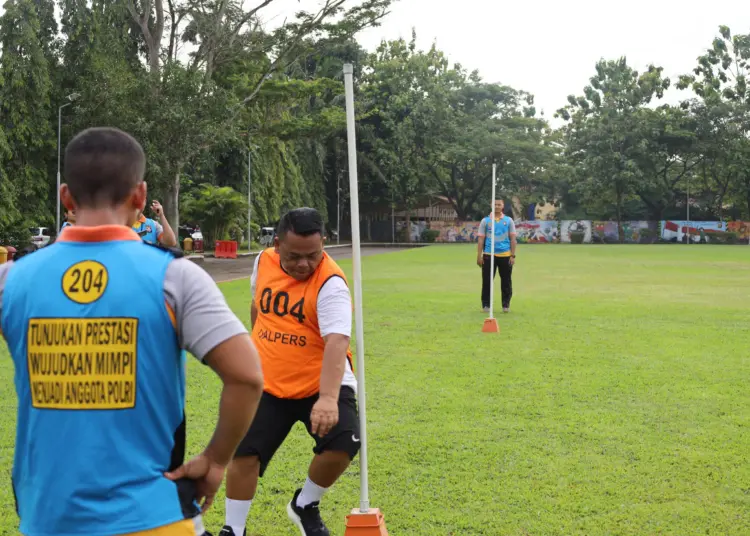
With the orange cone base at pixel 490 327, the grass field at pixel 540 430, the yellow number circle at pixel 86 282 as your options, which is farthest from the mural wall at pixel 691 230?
the yellow number circle at pixel 86 282

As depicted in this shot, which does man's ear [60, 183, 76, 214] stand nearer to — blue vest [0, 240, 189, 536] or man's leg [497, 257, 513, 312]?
blue vest [0, 240, 189, 536]

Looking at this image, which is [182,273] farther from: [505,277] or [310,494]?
[505,277]

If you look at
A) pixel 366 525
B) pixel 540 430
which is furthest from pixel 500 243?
pixel 366 525

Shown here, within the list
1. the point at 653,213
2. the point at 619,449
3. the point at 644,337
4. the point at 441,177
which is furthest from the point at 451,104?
the point at 619,449

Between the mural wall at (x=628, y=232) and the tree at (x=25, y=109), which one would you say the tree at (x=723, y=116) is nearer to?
the mural wall at (x=628, y=232)

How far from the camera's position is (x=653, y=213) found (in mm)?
69500

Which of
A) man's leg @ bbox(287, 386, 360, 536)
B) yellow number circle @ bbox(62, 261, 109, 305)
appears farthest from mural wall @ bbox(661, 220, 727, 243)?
yellow number circle @ bbox(62, 261, 109, 305)

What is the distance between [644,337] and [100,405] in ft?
33.2

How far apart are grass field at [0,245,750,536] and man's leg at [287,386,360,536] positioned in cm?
25

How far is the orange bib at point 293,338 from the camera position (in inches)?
159

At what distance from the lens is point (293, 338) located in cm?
407

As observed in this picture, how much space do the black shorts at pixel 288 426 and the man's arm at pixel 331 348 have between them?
22 cm

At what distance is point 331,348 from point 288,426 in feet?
1.91

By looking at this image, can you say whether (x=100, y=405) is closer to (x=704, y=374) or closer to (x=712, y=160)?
(x=704, y=374)
